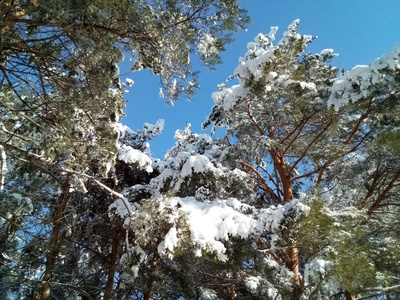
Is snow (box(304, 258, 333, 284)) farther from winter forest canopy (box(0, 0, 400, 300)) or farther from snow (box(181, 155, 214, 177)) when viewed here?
snow (box(181, 155, 214, 177))

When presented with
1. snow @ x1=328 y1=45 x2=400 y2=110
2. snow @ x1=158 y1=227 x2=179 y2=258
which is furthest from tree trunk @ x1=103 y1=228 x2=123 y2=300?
snow @ x1=328 y1=45 x2=400 y2=110

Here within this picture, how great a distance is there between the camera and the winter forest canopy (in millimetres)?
3855

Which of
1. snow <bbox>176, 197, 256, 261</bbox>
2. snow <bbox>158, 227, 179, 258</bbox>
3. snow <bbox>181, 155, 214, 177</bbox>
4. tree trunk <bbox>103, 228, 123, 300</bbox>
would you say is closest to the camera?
snow <bbox>158, 227, 179, 258</bbox>

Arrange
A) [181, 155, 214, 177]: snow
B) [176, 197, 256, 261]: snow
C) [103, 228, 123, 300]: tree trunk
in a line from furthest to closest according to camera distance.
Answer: [103, 228, 123, 300]: tree trunk
[181, 155, 214, 177]: snow
[176, 197, 256, 261]: snow

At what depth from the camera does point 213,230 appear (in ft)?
16.9

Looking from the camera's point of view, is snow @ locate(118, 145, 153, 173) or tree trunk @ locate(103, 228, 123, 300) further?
snow @ locate(118, 145, 153, 173)

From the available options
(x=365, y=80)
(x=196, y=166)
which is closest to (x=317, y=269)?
(x=365, y=80)

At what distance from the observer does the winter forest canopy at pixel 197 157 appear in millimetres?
3855

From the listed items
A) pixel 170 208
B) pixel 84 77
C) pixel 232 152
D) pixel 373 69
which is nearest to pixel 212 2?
pixel 84 77

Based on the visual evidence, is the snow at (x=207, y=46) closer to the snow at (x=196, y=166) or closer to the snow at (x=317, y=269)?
the snow at (x=196, y=166)

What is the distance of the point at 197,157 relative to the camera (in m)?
7.15

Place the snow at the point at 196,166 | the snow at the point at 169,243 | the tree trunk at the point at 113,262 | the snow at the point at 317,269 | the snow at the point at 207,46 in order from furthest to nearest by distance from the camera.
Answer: the tree trunk at the point at 113,262 < the snow at the point at 196,166 < the snow at the point at 169,243 < the snow at the point at 207,46 < the snow at the point at 317,269

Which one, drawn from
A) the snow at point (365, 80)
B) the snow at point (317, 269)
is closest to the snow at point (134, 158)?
the snow at point (365, 80)

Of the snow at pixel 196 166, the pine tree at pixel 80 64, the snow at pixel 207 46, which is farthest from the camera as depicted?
the snow at pixel 196 166
